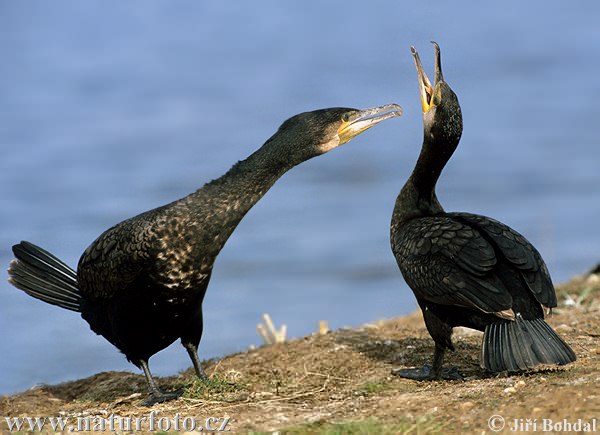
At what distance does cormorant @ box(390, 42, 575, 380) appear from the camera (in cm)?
513

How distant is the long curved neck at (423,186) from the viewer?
615 cm

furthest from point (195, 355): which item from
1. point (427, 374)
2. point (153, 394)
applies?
point (427, 374)

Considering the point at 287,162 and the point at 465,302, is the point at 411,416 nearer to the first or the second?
the point at 465,302

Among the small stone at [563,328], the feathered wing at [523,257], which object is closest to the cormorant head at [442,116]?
the feathered wing at [523,257]

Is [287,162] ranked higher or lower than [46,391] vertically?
higher

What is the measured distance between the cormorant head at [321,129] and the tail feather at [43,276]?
6.38 ft

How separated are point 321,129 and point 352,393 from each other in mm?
1668

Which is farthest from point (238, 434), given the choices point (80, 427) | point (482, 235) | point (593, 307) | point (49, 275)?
point (593, 307)

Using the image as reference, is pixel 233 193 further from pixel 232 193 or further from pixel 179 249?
pixel 179 249

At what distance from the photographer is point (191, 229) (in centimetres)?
557

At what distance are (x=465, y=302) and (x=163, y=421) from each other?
178 cm

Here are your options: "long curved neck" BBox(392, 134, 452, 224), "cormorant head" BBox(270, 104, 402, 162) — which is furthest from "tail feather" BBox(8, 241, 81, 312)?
"long curved neck" BBox(392, 134, 452, 224)

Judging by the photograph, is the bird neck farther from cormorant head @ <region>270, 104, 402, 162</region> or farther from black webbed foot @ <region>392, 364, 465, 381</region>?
black webbed foot @ <region>392, 364, 465, 381</region>

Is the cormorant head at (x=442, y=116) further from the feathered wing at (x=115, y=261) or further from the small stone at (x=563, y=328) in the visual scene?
the feathered wing at (x=115, y=261)
